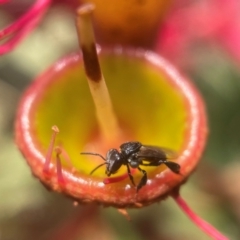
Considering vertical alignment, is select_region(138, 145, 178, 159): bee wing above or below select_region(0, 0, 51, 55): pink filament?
below

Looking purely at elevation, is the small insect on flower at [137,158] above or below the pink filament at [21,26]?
below

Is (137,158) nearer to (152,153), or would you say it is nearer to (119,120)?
(152,153)

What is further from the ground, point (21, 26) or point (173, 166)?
point (21, 26)

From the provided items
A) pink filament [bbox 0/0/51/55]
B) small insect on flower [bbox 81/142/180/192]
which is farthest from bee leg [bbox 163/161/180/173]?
pink filament [bbox 0/0/51/55]

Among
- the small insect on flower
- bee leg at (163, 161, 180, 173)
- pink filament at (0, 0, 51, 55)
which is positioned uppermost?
pink filament at (0, 0, 51, 55)

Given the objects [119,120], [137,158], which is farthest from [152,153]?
[119,120]

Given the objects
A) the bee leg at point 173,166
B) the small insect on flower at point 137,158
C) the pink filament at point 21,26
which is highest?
the pink filament at point 21,26

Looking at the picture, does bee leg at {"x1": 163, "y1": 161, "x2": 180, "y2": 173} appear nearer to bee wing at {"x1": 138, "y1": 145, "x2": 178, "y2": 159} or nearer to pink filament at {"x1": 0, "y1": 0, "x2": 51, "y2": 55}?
bee wing at {"x1": 138, "y1": 145, "x2": 178, "y2": 159}

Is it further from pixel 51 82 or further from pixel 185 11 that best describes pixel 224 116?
pixel 51 82

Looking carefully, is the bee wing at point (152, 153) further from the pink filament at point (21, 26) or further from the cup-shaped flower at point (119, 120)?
the pink filament at point (21, 26)

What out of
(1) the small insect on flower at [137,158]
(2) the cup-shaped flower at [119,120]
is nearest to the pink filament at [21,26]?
(2) the cup-shaped flower at [119,120]

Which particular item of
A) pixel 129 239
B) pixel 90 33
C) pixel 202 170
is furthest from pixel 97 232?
pixel 90 33
